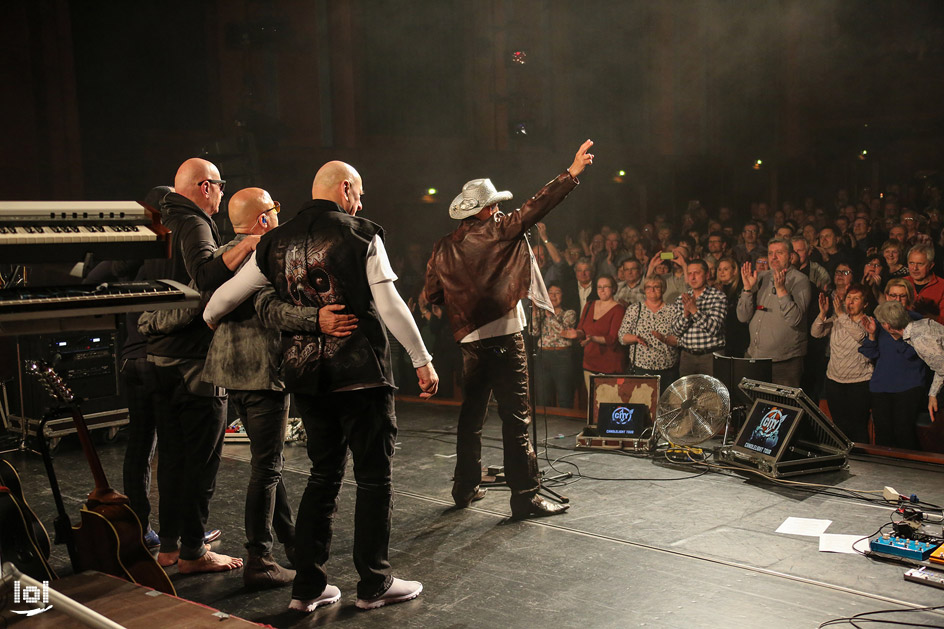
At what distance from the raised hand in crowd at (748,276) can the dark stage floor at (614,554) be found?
5.13 feet

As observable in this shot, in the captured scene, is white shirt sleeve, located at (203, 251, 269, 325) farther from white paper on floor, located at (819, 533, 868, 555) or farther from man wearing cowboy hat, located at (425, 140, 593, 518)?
white paper on floor, located at (819, 533, 868, 555)

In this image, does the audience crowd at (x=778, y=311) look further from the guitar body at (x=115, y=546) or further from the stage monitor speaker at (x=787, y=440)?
the guitar body at (x=115, y=546)

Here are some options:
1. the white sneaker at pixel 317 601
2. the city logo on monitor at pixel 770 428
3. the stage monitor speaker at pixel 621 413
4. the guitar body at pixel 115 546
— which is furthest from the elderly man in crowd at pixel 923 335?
the guitar body at pixel 115 546

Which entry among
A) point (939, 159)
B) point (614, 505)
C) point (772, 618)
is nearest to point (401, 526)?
point (614, 505)

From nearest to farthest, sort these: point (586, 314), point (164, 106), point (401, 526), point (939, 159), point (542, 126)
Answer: point (401, 526), point (586, 314), point (164, 106), point (939, 159), point (542, 126)

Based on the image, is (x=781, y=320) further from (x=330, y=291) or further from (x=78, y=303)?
(x=78, y=303)

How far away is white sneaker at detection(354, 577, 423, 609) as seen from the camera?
3330 mm

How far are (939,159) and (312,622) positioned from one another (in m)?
11.6

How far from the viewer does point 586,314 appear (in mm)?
7344

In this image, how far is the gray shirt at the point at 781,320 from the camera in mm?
6160

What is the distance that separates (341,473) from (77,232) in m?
1.35

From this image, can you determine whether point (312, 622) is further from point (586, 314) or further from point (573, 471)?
point (586, 314)

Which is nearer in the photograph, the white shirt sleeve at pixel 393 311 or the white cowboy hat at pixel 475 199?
the white shirt sleeve at pixel 393 311

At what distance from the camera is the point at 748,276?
6422mm
